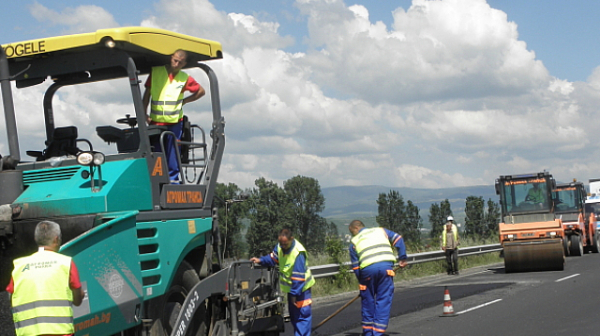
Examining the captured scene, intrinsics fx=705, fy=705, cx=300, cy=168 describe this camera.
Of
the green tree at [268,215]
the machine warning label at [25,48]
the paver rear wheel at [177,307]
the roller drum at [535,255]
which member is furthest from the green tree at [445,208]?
the machine warning label at [25,48]

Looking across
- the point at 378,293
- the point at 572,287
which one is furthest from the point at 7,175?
the point at 572,287

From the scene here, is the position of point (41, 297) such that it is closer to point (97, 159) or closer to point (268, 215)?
point (97, 159)

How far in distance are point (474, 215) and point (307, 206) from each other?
2526 centimetres

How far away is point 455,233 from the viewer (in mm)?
20281

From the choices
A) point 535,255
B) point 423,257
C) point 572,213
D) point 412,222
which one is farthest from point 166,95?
point 412,222

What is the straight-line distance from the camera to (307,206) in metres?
74.9

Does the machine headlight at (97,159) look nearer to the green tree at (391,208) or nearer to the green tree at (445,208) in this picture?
the green tree at (445,208)

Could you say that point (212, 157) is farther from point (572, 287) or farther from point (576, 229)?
point (576, 229)

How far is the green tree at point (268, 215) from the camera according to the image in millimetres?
52031

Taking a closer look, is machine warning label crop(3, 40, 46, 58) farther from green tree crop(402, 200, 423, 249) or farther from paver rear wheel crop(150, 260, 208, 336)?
green tree crop(402, 200, 423, 249)

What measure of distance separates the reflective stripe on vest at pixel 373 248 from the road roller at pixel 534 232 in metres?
11.6

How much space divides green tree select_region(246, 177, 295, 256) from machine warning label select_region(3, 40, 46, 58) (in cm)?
4135

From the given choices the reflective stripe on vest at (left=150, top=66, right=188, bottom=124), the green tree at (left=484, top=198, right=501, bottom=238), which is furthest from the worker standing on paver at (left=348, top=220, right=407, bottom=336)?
the green tree at (left=484, top=198, right=501, bottom=238)

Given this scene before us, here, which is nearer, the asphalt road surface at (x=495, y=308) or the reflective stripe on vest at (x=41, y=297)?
the reflective stripe on vest at (x=41, y=297)
